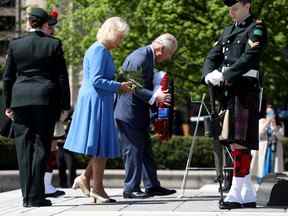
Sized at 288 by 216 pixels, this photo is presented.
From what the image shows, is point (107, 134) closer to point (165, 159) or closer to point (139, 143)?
point (139, 143)

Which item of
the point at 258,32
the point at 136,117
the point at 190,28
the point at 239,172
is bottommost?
the point at 239,172

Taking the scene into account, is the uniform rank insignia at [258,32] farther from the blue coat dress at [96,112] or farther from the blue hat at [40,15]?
the blue hat at [40,15]

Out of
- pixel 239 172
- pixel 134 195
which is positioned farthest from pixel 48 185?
pixel 239 172

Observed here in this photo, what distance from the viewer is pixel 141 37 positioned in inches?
1024

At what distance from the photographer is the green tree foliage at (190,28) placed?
23.9 metres

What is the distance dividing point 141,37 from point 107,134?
55.9ft

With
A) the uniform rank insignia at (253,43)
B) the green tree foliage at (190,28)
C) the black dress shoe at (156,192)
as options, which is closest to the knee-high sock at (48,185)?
the black dress shoe at (156,192)

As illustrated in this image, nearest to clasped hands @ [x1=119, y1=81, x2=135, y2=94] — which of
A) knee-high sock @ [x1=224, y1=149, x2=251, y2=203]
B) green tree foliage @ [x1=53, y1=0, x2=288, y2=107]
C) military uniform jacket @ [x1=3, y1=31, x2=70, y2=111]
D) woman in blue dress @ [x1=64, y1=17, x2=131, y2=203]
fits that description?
woman in blue dress @ [x1=64, y1=17, x2=131, y2=203]

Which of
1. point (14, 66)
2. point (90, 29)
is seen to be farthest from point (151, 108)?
point (90, 29)

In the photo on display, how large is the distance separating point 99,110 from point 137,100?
959mm

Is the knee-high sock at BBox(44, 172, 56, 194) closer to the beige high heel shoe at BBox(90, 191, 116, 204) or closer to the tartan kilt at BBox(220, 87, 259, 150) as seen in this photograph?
the beige high heel shoe at BBox(90, 191, 116, 204)

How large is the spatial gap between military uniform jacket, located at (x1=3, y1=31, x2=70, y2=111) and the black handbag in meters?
0.25

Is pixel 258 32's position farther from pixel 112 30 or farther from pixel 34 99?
pixel 34 99

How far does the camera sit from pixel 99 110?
9.11 metres
